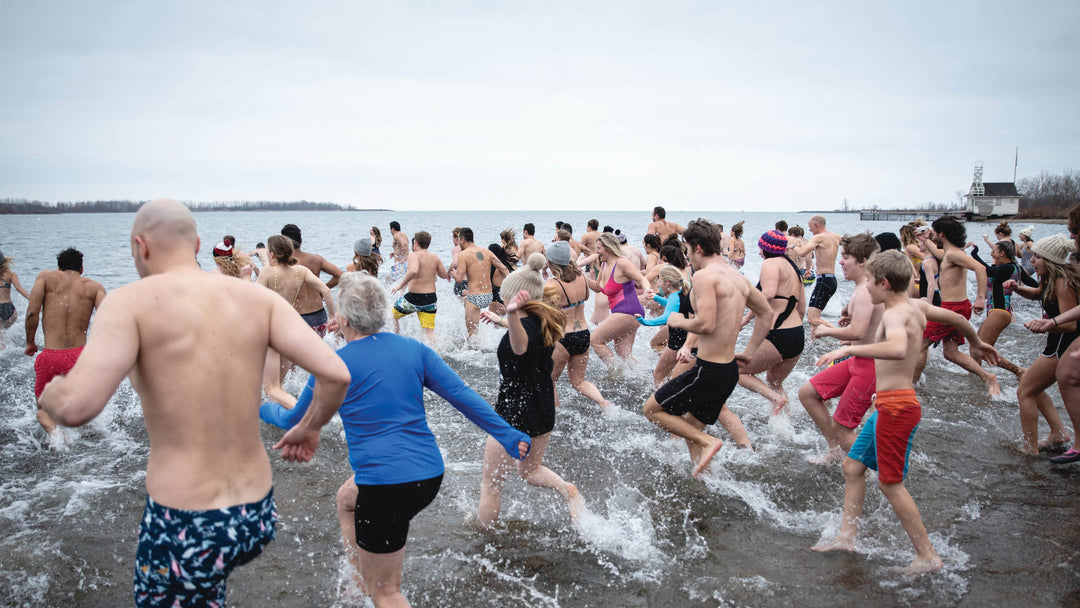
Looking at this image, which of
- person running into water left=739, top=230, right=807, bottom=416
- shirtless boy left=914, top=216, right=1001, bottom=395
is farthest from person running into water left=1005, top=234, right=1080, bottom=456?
person running into water left=739, top=230, right=807, bottom=416

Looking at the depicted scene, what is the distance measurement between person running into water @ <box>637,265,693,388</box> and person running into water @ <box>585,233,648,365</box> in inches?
9.5

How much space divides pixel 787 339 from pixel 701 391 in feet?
6.12

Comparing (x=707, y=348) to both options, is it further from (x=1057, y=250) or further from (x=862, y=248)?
(x=1057, y=250)

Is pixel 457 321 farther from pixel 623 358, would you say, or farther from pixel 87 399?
pixel 87 399

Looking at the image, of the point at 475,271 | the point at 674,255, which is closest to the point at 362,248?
the point at 475,271

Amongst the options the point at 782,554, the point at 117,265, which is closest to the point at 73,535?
the point at 782,554

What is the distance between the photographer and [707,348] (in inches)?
184

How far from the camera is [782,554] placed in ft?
12.8

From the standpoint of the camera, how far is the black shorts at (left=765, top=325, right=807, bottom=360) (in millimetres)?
6039

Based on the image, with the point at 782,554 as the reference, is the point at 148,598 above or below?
above

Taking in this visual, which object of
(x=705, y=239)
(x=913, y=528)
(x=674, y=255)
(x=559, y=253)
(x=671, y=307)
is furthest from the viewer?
(x=674, y=255)

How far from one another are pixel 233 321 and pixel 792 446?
5.20 m

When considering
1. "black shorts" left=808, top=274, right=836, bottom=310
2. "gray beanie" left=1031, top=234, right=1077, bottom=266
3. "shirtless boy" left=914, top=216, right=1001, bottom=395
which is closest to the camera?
"gray beanie" left=1031, top=234, right=1077, bottom=266

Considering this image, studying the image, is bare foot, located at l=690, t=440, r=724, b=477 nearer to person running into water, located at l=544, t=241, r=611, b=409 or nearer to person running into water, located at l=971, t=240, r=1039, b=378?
person running into water, located at l=544, t=241, r=611, b=409
